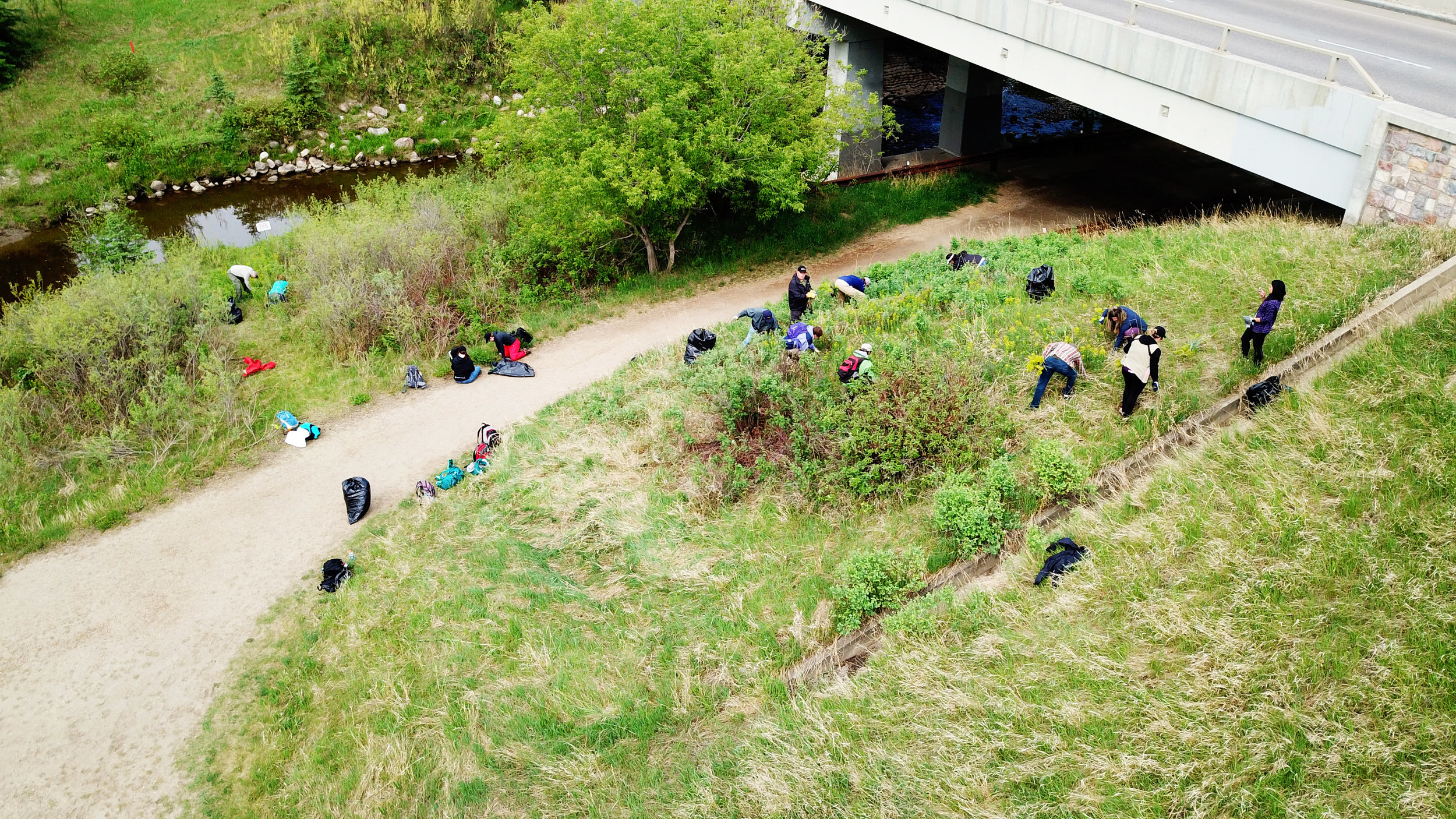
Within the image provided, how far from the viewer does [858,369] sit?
494 inches

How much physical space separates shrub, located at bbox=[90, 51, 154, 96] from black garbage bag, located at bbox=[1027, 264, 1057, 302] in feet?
112

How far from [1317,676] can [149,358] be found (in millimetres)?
18738

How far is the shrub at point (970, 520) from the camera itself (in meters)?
9.82

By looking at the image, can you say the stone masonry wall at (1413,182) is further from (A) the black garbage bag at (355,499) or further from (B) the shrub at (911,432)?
(A) the black garbage bag at (355,499)

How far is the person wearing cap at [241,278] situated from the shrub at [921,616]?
18.2 metres

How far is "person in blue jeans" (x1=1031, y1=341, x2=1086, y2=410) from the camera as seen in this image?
11539 mm

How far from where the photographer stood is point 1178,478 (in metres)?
9.59

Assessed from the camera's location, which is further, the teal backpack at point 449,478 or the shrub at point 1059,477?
the teal backpack at point 449,478

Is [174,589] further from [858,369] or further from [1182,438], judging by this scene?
[1182,438]

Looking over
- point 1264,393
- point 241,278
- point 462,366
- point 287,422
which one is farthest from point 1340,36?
point 241,278

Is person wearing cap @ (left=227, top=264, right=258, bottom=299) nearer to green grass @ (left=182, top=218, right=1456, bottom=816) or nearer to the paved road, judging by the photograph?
green grass @ (left=182, top=218, right=1456, bottom=816)

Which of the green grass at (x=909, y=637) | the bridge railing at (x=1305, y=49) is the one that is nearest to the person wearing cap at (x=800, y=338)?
the green grass at (x=909, y=637)

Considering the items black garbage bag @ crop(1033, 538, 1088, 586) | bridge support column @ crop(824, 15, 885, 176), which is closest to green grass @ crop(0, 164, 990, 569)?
bridge support column @ crop(824, 15, 885, 176)

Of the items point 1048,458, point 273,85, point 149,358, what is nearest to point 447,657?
point 1048,458
